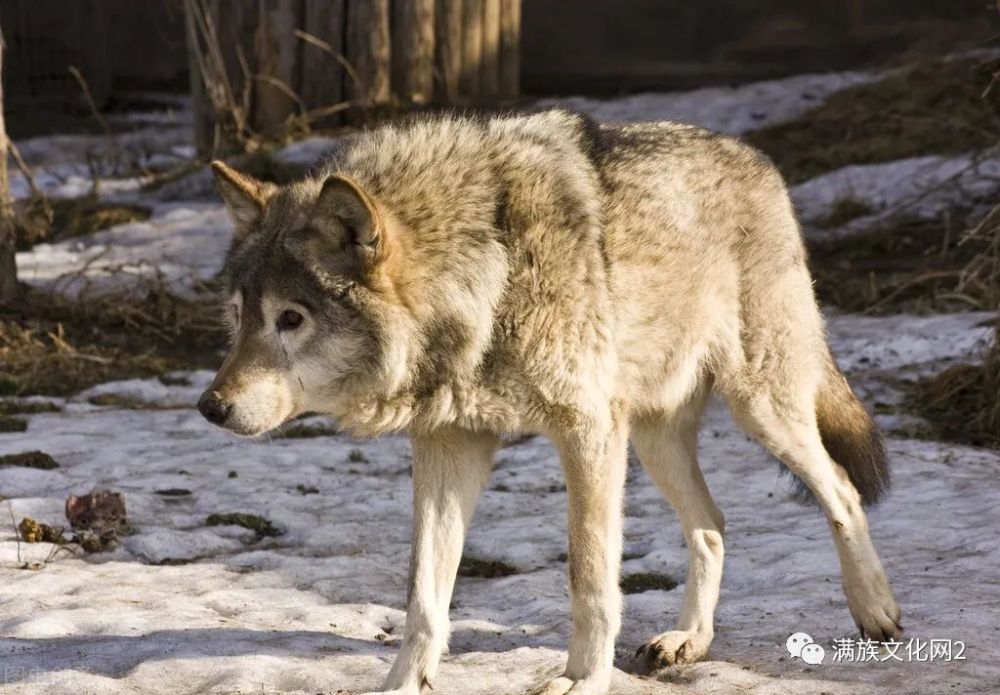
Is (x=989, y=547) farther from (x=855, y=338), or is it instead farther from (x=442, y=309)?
(x=855, y=338)

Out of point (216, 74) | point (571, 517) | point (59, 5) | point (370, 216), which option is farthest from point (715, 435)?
point (59, 5)

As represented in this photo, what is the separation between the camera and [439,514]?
413 centimetres

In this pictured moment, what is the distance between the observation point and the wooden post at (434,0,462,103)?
12.6 metres

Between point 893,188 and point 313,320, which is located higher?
point 313,320

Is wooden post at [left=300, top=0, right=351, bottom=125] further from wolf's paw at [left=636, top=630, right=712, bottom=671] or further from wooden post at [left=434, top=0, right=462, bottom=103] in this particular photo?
wolf's paw at [left=636, top=630, right=712, bottom=671]

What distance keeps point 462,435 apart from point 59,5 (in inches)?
484

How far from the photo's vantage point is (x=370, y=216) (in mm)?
3715

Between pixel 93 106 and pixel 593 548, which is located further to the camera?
pixel 93 106

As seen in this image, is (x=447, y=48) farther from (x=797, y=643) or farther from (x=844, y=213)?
(x=797, y=643)

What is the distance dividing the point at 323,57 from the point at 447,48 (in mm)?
1153

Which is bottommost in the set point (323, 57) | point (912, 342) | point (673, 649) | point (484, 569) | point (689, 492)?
point (484, 569)

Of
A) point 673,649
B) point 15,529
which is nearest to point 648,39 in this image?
point 15,529

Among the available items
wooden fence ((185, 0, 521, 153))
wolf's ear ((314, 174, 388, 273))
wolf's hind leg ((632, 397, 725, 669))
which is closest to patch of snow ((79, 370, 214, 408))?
wolf's hind leg ((632, 397, 725, 669))

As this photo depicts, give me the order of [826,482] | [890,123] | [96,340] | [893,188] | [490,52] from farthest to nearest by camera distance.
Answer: [490,52]
[890,123]
[893,188]
[96,340]
[826,482]
